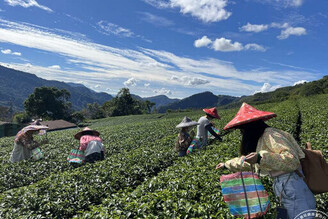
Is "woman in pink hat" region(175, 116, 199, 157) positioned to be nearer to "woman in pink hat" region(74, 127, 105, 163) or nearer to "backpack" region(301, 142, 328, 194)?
"woman in pink hat" region(74, 127, 105, 163)

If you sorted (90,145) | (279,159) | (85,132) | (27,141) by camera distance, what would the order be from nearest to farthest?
(279,159) → (90,145) → (85,132) → (27,141)

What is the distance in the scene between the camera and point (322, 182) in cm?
254

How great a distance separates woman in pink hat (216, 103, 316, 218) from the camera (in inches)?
94.2

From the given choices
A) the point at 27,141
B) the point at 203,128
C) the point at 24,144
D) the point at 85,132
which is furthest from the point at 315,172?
the point at 24,144

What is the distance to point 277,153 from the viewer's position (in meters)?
2.44

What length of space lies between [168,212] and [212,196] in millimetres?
862

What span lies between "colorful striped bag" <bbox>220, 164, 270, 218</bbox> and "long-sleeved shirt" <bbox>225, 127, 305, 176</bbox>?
18 cm

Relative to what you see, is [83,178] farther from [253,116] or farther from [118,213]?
[253,116]

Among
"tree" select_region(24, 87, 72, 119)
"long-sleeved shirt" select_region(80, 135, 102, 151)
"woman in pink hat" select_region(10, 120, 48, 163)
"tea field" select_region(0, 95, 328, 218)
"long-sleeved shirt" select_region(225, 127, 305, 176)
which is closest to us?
"long-sleeved shirt" select_region(225, 127, 305, 176)

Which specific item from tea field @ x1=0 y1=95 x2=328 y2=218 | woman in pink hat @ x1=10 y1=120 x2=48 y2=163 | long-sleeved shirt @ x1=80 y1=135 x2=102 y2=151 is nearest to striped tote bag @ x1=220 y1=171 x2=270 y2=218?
tea field @ x1=0 y1=95 x2=328 y2=218

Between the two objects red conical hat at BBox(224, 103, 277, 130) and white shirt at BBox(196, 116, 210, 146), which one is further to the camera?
white shirt at BBox(196, 116, 210, 146)

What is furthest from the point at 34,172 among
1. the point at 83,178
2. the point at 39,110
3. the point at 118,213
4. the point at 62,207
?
the point at 39,110

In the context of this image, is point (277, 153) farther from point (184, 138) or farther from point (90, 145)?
point (90, 145)

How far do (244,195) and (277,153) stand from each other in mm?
629
